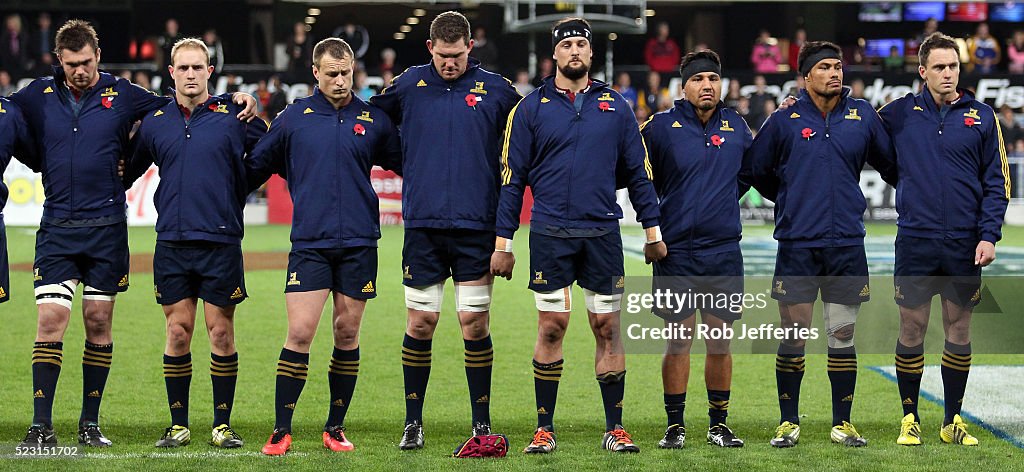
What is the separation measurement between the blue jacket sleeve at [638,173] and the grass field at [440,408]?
127cm

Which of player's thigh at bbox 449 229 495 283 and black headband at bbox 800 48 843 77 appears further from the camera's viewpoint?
black headband at bbox 800 48 843 77

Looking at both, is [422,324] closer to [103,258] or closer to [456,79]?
[456,79]

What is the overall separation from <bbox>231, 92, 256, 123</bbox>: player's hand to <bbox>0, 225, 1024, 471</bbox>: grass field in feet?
5.88

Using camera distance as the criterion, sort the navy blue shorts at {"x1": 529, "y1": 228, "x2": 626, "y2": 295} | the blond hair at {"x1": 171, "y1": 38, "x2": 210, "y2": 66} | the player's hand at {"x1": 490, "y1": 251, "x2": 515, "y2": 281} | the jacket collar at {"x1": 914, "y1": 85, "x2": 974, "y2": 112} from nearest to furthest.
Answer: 1. the player's hand at {"x1": 490, "y1": 251, "x2": 515, "y2": 281}
2. the navy blue shorts at {"x1": 529, "y1": 228, "x2": 626, "y2": 295}
3. the blond hair at {"x1": 171, "y1": 38, "x2": 210, "y2": 66}
4. the jacket collar at {"x1": 914, "y1": 85, "x2": 974, "y2": 112}

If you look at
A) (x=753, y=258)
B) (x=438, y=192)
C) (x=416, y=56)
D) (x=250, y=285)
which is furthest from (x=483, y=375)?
(x=416, y=56)

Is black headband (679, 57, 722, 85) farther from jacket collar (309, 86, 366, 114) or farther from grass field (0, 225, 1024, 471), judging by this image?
grass field (0, 225, 1024, 471)

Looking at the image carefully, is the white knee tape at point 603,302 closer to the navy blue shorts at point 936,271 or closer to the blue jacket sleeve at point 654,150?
the blue jacket sleeve at point 654,150

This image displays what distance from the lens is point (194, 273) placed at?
22.9 feet

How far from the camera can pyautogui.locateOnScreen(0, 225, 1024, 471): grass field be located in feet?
21.8

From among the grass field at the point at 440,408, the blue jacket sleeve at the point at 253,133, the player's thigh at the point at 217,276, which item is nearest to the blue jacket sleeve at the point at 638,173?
the grass field at the point at 440,408

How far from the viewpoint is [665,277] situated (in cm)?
710

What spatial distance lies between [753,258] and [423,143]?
1158 centimetres

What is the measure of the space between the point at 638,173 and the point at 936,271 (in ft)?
5.96

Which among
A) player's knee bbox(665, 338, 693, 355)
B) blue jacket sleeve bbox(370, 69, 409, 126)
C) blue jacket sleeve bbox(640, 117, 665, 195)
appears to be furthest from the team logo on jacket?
player's knee bbox(665, 338, 693, 355)
